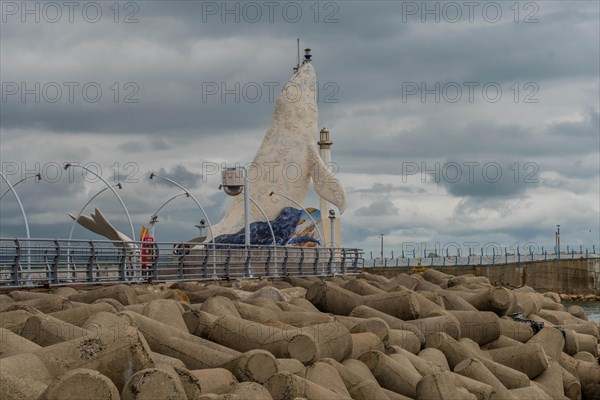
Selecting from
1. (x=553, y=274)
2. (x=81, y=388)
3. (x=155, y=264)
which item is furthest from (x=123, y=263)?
(x=553, y=274)

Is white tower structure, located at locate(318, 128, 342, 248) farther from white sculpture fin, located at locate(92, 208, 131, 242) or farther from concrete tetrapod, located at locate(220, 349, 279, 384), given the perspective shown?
concrete tetrapod, located at locate(220, 349, 279, 384)

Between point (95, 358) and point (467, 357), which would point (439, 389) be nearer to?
point (467, 357)

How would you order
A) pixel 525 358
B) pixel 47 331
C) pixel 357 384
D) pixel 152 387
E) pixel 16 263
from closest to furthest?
1. pixel 152 387
2. pixel 47 331
3. pixel 357 384
4. pixel 525 358
5. pixel 16 263

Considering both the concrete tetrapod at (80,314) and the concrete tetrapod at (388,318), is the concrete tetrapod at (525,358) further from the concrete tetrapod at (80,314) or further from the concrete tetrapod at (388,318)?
the concrete tetrapod at (80,314)

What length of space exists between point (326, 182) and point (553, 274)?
2054 centimetres

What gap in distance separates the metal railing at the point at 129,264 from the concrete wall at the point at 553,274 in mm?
29203

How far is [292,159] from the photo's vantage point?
49438mm

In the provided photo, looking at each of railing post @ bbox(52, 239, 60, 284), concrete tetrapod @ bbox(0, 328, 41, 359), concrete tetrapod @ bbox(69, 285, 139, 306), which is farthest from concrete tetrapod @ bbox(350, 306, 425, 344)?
railing post @ bbox(52, 239, 60, 284)

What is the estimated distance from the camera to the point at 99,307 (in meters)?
10.9

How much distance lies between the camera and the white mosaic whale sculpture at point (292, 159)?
4912 centimetres

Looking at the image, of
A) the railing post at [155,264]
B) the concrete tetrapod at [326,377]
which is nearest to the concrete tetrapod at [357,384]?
the concrete tetrapod at [326,377]

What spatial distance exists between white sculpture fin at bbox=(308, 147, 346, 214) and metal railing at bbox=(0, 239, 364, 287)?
1397 centimetres

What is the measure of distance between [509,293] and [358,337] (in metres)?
5.98

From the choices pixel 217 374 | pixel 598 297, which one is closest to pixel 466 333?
pixel 217 374
